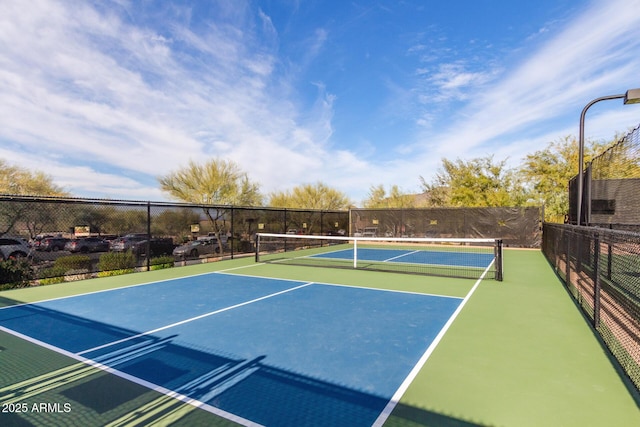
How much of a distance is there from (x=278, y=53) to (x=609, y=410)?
19.3 m

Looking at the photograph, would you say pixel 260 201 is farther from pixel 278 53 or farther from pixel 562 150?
pixel 562 150

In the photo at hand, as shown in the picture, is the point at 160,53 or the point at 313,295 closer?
the point at 313,295

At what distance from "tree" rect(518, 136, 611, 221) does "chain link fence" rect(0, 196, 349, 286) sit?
1004 inches

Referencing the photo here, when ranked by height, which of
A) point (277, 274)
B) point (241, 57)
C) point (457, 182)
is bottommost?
point (277, 274)

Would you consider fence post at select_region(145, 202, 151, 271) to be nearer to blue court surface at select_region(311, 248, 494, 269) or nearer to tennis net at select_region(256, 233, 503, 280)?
tennis net at select_region(256, 233, 503, 280)

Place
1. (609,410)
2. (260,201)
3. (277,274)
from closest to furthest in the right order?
(609,410) < (277,274) < (260,201)

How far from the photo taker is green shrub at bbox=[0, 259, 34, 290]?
806 cm

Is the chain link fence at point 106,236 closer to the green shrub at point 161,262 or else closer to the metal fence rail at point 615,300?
the green shrub at point 161,262

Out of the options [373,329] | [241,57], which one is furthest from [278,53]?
[373,329]

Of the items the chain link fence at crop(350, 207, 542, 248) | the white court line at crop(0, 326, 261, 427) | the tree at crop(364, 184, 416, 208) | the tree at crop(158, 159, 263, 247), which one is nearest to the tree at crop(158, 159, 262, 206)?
the tree at crop(158, 159, 263, 247)

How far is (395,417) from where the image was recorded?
2.64 metres

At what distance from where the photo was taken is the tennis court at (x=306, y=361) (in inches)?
108

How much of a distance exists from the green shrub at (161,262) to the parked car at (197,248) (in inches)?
14.0

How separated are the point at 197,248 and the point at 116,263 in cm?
326
